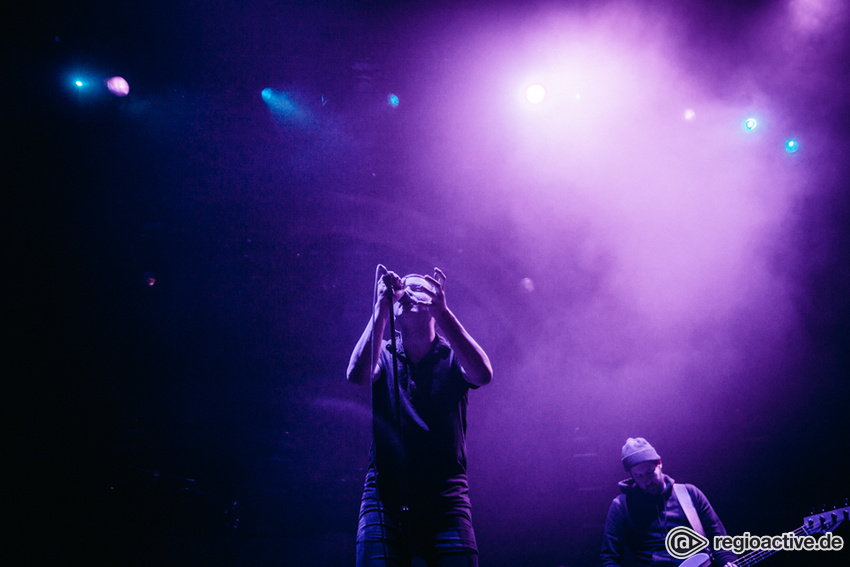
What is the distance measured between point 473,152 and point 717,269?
3337mm

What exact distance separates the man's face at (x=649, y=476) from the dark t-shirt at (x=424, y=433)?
9.01 ft

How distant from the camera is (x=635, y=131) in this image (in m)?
4.87

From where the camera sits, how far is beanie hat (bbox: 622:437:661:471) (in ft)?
→ 13.0

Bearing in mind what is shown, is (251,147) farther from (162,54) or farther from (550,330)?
(550,330)

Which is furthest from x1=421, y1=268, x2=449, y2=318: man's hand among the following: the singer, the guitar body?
the guitar body

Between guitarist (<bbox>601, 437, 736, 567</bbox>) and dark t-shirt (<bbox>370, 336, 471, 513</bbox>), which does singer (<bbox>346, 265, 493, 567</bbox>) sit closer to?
dark t-shirt (<bbox>370, 336, 471, 513</bbox>)

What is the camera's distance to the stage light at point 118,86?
14.3 ft

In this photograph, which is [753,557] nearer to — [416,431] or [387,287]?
[416,431]

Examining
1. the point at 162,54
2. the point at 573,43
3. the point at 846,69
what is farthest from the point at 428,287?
the point at 846,69

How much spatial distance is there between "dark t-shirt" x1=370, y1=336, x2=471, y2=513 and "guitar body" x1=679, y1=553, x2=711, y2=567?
108 inches

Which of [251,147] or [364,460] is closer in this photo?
[364,460]

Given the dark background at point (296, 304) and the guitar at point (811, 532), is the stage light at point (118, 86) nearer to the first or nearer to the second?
the dark background at point (296, 304)

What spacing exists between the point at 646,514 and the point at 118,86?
6769 millimetres

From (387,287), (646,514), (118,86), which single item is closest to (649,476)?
(646,514)
